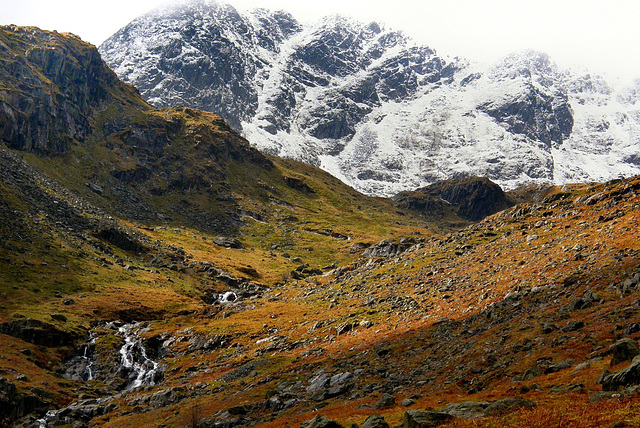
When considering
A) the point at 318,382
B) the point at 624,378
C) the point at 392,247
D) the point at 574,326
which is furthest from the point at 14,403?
the point at 392,247

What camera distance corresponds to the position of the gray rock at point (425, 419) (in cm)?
1997

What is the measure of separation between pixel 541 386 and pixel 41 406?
53213 mm

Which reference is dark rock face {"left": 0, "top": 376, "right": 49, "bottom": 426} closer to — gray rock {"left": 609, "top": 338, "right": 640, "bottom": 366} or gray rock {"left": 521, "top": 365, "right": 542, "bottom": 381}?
gray rock {"left": 521, "top": 365, "right": 542, "bottom": 381}

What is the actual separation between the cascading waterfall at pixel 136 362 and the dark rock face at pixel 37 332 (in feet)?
28.6

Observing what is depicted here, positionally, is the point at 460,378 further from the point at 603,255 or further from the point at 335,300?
the point at 335,300

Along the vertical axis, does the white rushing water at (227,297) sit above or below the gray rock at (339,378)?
below

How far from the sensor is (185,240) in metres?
170

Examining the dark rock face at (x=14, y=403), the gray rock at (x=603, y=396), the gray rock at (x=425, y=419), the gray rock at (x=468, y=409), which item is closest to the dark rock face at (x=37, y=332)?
the dark rock face at (x=14, y=403)

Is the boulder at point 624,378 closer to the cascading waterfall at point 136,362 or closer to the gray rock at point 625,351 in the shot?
the gray rock at point 625,351

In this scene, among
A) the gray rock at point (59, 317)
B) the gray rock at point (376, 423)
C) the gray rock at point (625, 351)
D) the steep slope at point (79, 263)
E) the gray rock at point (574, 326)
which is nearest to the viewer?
the gray rock at point (625, 351)

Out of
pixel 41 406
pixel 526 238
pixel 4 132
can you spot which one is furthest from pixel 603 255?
pixel 4 132

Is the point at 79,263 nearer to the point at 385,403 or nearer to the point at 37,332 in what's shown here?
the point at 37,332

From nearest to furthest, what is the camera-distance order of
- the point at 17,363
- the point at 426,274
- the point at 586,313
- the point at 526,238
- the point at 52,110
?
the point at 586,313 → the point at 17,363 → the point at 526,238 → the point at 426,274 → the point at 52,110

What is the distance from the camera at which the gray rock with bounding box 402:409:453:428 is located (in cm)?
1997
